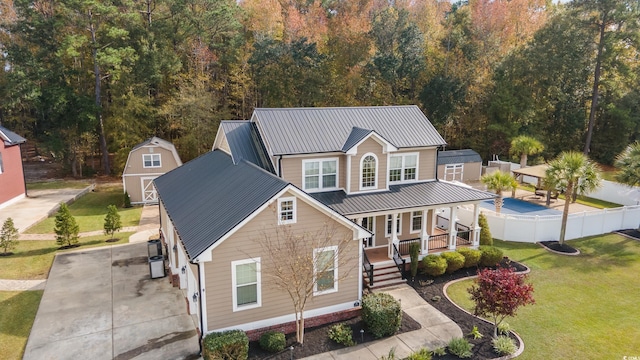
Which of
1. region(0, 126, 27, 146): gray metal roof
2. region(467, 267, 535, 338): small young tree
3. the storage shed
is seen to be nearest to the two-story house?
region(467, 267, 535, 338): small young tree

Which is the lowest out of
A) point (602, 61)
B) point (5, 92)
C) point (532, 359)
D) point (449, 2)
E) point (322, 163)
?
point (532, 359)

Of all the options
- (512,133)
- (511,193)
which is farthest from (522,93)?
(511,193)

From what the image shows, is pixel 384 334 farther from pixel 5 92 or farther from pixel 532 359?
pixel 5 92

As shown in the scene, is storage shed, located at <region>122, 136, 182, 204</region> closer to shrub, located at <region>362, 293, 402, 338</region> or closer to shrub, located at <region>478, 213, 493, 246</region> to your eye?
shrub, located at <region>478, 213, 493, 246</region>

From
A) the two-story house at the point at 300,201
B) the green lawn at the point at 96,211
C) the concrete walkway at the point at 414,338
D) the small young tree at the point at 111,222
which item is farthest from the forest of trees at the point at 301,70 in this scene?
the concrete walkway at the point at 414,338

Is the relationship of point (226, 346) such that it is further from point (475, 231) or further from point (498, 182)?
point (498, 182)

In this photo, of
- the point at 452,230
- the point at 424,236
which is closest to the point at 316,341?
the point at 424,236

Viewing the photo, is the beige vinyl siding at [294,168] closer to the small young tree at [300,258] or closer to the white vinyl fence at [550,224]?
the small young tree at [300,258]
